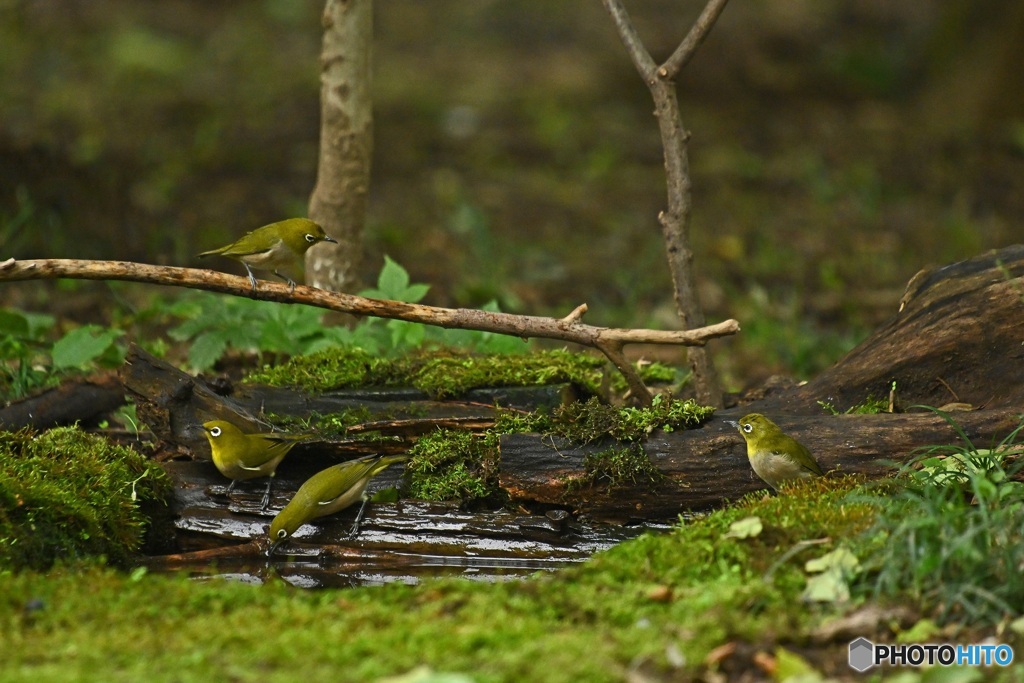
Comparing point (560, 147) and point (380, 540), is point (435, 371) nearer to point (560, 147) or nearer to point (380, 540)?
point (380, 540)

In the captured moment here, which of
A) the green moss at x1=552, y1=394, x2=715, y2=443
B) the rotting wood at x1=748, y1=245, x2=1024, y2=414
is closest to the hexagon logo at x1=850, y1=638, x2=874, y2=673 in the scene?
the green moss at x1=552, y1=394, x2=715, y2=443

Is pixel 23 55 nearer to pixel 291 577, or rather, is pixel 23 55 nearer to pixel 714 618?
pixel 291 577

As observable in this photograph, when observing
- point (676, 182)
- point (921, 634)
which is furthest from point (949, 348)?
point (921, 634)

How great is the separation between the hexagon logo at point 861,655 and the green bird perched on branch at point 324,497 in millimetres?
2305

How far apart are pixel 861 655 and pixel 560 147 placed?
1278 centimetres

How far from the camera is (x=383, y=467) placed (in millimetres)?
4957

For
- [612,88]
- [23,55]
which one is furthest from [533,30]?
[23,55]

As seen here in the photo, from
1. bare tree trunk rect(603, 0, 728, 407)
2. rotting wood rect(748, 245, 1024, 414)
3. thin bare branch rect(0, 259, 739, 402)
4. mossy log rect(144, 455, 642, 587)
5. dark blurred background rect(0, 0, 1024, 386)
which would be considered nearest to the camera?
mossy log rect(144, 455, 642, 587)

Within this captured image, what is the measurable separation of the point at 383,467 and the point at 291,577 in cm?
75

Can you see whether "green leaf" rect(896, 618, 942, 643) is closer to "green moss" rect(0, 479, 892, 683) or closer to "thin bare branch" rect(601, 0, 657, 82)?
"green moss" rect(0, 479, 892, 683)

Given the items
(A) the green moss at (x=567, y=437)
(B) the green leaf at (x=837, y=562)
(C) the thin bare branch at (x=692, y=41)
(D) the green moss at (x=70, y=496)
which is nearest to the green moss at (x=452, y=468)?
(A) the green moss at (x=567, y=437)

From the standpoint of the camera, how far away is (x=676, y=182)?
5.97 m

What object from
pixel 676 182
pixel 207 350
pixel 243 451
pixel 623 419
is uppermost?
pixel 676 182

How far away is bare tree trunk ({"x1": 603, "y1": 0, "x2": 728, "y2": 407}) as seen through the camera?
5.92m
